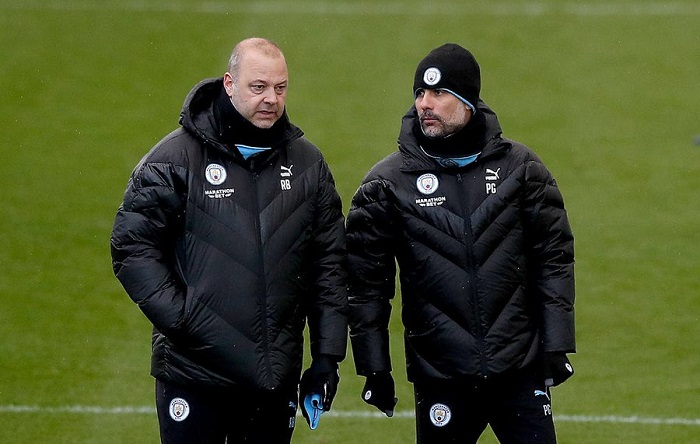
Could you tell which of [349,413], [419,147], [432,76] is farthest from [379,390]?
[349,413]

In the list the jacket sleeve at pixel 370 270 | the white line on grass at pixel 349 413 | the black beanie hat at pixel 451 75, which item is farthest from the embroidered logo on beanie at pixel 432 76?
the white line on grass at pixel 349 413

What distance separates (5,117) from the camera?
1497 centimetres

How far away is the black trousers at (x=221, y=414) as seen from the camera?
601 centimetres

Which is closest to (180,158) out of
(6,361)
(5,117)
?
(6,361)

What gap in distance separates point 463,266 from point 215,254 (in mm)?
1055

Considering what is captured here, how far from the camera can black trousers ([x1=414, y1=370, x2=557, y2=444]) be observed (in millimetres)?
6262

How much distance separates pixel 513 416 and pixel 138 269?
1707 millimetres

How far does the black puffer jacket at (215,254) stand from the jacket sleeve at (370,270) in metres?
0.30

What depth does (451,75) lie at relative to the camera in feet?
20.4

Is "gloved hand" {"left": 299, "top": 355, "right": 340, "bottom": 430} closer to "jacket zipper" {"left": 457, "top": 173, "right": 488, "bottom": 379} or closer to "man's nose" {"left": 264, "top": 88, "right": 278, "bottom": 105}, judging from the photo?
"jacket zipper" {"left": 457, "top": 173, "right": 488, "bottom": 379}

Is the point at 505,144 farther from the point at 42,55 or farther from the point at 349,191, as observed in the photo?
the point at 42,55

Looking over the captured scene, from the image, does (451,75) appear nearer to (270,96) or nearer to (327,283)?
(270,96)

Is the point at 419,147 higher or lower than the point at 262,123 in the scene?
lower

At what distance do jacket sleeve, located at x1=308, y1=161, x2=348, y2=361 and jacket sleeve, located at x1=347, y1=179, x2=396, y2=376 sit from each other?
0.18 m
